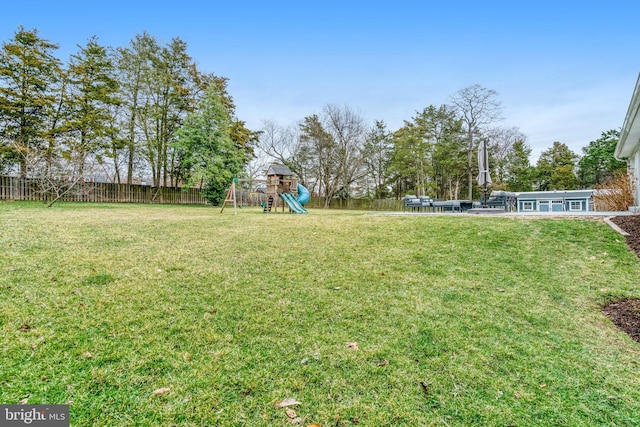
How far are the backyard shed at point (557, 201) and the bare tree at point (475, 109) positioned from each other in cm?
795

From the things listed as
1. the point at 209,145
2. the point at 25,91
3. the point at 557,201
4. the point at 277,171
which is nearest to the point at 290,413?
the point at 277,171

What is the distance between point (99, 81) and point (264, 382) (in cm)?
2199

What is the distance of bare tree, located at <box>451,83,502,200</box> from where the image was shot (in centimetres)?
2444

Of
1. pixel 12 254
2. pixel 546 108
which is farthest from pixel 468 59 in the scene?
pixel 12 254

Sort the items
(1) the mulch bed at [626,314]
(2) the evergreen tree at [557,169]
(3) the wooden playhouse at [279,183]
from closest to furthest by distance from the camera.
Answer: (1) the mulch bed at [626,314] → (3) the wooden playhouse at [279,183] → (2) the evergreen tree at [557,169]

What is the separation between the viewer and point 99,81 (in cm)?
1752

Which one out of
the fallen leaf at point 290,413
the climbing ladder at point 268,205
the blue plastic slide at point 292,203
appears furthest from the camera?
the climbing ladder at point 268,205

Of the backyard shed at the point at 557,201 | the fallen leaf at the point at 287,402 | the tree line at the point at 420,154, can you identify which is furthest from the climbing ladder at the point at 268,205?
the tree line at the point at 420,154

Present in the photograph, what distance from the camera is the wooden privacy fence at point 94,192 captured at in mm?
13562

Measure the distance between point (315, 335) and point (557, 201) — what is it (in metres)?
19.4

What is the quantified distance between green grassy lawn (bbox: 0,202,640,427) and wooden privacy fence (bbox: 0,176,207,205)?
10.7 meters

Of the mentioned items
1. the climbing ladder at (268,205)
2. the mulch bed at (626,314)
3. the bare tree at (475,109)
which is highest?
the bare tree at (475,109)

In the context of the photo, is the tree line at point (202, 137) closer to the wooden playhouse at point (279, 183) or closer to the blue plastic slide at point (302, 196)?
the wooden playhouse at point (279, 183)

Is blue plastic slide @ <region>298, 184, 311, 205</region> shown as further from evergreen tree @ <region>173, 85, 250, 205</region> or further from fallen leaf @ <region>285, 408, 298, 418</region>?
fallen leaf @ <region>285, 408, 298, 418</region>
